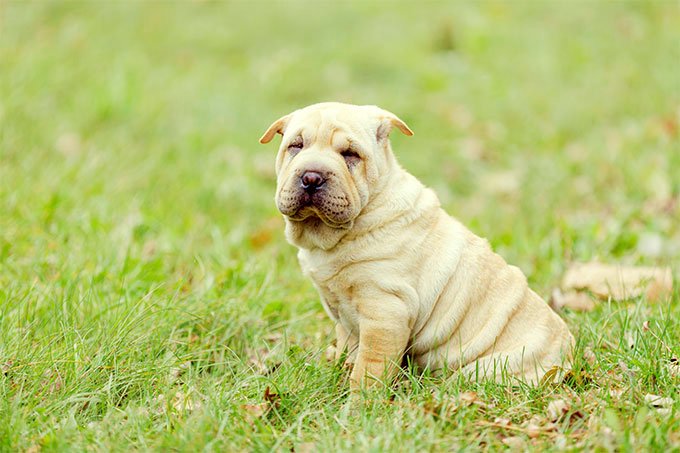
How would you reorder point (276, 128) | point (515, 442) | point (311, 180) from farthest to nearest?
point (276, 128), point (311, 180), point (515, 442)

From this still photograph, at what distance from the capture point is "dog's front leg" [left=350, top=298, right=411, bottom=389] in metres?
3.46

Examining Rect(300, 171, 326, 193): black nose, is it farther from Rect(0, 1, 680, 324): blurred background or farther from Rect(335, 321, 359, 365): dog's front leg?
Rect(0, 1, 680, 324): blurred background

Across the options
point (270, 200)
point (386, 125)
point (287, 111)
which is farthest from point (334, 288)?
point (287, 111)

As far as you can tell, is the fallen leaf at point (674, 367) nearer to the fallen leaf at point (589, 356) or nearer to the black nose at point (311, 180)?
the fallen leaf at point (589, 356)

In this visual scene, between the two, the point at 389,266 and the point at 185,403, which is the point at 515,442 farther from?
the point at 185,403

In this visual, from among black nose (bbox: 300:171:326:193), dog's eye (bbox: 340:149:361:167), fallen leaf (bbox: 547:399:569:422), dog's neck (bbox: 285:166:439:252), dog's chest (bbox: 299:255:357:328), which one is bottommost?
fallen leaf (bbox: 547:399:569:422)

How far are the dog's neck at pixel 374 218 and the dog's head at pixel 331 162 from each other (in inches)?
1.1

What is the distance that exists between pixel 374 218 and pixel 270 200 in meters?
3.51

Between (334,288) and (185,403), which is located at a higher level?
(334,288)

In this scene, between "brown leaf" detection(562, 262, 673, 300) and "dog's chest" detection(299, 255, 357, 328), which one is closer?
"dog's chest" detection(299, 255, 357, 328)

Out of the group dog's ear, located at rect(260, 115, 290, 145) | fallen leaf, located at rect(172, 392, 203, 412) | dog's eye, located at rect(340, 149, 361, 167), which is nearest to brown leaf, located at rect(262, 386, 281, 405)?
fallen leaf, located at rect(172, 392, 203, 412)

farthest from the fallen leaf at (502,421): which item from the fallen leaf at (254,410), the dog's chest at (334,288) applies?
the fallen leaf at (254,410)

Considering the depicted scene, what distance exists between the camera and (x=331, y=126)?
353cm

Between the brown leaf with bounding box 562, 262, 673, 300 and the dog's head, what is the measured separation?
172 cm
